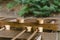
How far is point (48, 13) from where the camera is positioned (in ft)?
9.75

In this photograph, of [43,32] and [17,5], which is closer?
[43,32]

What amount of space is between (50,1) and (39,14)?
38 cm

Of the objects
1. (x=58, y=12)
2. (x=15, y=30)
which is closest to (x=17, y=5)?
(x=58, y=12)

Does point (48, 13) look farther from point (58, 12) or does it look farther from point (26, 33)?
point (26, 33)

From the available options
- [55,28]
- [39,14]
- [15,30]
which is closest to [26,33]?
[15,30]

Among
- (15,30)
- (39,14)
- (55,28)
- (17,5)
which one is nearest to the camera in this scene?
(55,28)

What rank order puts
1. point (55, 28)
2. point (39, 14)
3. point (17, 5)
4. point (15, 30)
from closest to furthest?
point (55, 28)
point (15, 30)
point (39, 14)
point (17, 5)

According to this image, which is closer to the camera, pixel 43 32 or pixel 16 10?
pixel 43 32

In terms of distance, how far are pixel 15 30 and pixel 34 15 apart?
3.63ft

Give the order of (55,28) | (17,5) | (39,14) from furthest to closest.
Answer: (17,5) → (39,14) → (55,28)

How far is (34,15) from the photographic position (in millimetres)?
3057

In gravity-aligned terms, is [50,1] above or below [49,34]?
above

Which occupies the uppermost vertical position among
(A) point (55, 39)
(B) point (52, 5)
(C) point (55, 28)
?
(B) point (52, 5)

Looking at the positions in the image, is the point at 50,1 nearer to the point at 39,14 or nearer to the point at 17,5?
the point at 39,14
